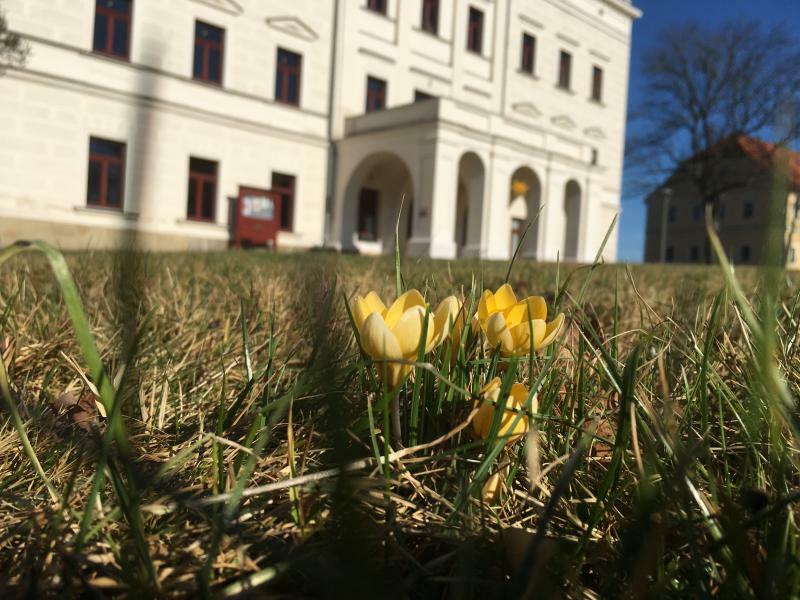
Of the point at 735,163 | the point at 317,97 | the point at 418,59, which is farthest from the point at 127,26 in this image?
the point at 735,163

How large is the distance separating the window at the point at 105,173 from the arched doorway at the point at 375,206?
216 inches

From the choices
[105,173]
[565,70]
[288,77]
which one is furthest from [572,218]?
[105,173]

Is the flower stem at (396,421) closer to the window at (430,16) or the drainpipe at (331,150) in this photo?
the drainpipe at (331,150)

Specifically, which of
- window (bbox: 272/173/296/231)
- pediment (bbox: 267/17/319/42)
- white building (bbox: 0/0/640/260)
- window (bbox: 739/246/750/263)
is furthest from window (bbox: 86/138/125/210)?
window (bbox: 739/246/750/263)

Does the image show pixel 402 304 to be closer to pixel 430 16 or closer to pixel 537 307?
pixel 537 307

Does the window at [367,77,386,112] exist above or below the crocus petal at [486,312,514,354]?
above

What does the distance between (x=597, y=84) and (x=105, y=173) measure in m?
17.3

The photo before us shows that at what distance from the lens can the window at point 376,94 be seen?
1644cm

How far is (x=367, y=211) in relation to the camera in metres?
17.0

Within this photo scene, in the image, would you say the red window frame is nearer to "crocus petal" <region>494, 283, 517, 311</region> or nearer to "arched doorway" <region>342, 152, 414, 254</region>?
"arched doorway" <region>342, 152, 414, 254</region>

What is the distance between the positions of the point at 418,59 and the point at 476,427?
17.7 metres

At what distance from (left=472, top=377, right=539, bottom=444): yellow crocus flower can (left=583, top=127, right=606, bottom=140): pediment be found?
75.4 feet

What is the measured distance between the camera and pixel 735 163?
23.5 m

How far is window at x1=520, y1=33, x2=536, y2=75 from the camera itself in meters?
19.5
